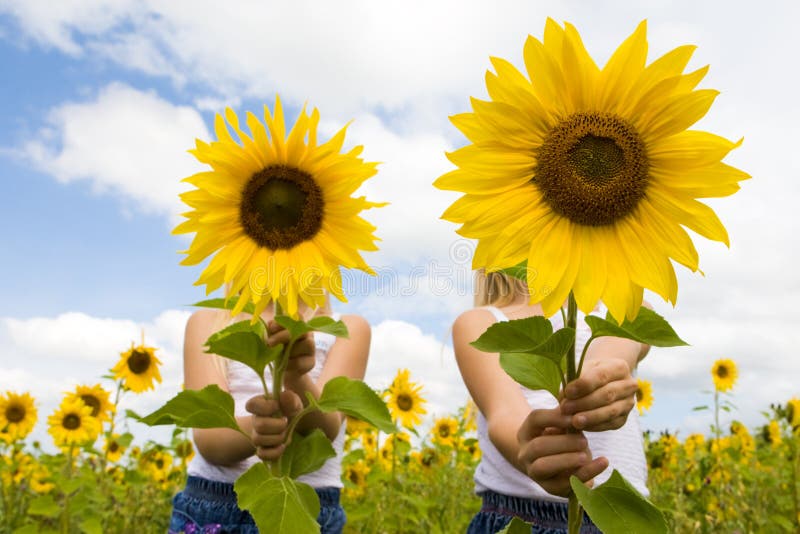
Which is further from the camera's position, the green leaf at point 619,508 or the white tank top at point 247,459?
the white tank top at point 247,459

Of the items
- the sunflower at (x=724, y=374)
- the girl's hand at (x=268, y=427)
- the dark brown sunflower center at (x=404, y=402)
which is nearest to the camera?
the girl's hand at (x=268, y=427)

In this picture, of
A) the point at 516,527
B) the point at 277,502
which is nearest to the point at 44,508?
the point at 277,502

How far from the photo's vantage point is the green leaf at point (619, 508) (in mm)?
1225

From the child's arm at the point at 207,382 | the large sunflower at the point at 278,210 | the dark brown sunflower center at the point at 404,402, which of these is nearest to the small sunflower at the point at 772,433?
the dark brown sunflower center at the point at 404,402

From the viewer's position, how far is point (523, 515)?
248 cm

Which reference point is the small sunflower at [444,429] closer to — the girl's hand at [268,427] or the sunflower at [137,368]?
the sunflower at [137,368]

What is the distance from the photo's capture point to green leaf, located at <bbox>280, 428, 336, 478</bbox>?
1886 millimetres

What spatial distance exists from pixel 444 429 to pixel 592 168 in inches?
213

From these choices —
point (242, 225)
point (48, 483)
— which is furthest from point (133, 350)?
point (242, 225)

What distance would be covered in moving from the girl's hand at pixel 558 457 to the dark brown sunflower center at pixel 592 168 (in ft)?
1.29

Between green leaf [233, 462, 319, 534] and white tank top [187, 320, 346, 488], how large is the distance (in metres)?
1.12

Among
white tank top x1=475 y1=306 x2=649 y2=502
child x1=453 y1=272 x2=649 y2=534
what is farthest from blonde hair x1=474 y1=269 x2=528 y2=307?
white tank top x1=475 y1=306 x2=649 y2=502

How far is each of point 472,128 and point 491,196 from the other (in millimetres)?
135

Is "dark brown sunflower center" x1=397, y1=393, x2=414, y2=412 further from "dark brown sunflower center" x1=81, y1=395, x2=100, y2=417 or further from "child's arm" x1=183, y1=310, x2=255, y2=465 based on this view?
"child's arm" x1=183, y1=310, x2=255, y2=465
